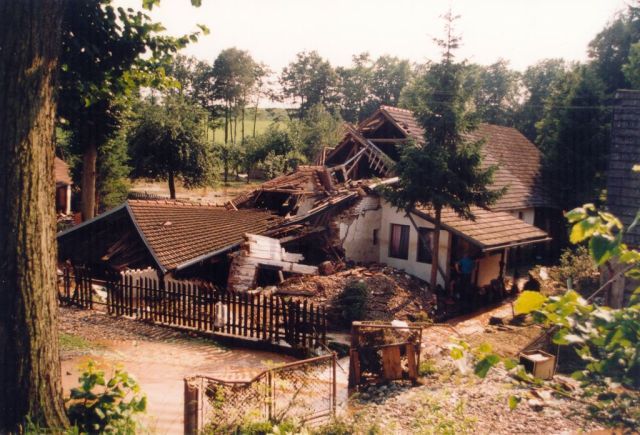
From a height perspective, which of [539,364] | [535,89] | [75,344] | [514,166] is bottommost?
[75,344]

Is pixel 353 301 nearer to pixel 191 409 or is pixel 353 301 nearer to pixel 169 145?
pixel 191 409

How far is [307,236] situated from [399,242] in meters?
3.54

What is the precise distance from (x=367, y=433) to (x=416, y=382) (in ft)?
10.3

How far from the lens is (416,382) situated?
1003cm

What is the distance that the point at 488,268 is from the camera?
1956cm

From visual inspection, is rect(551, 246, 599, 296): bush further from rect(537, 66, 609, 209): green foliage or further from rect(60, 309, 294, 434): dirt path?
rect(60, 309, 294, 434): dirt path

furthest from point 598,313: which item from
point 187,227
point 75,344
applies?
point 187,227

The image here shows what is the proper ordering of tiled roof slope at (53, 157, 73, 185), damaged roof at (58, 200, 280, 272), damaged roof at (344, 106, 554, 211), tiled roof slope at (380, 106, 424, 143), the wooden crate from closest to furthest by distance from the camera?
1. the wooden crate
2. damaged roof at (58, 200, 280, 272)
3. tiled roof slope at (380, 106, 424, 143)
4. damaged roof at (344, 106, 554, 211)
5. tiled roof slope at (53, 157, 73, 185)

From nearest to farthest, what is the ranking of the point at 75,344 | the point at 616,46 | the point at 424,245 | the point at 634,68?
the point at 75,344 < the point at 424,245 < the point at 634,68 < the point at 616,46

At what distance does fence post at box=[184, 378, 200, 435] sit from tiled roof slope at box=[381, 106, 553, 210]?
16.3 m

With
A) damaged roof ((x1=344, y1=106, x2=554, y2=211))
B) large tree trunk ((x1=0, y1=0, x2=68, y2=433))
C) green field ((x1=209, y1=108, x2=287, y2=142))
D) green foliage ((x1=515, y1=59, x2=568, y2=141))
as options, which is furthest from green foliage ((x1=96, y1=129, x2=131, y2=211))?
green field ((x1=209, y1=108, x2=287, y2=142))

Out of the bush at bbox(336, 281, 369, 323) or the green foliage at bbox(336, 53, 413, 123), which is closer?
the bush at bbox(336, 281, 369, 323)

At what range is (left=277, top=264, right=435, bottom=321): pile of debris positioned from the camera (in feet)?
49.2

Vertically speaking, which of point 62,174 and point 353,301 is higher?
point 62,174
